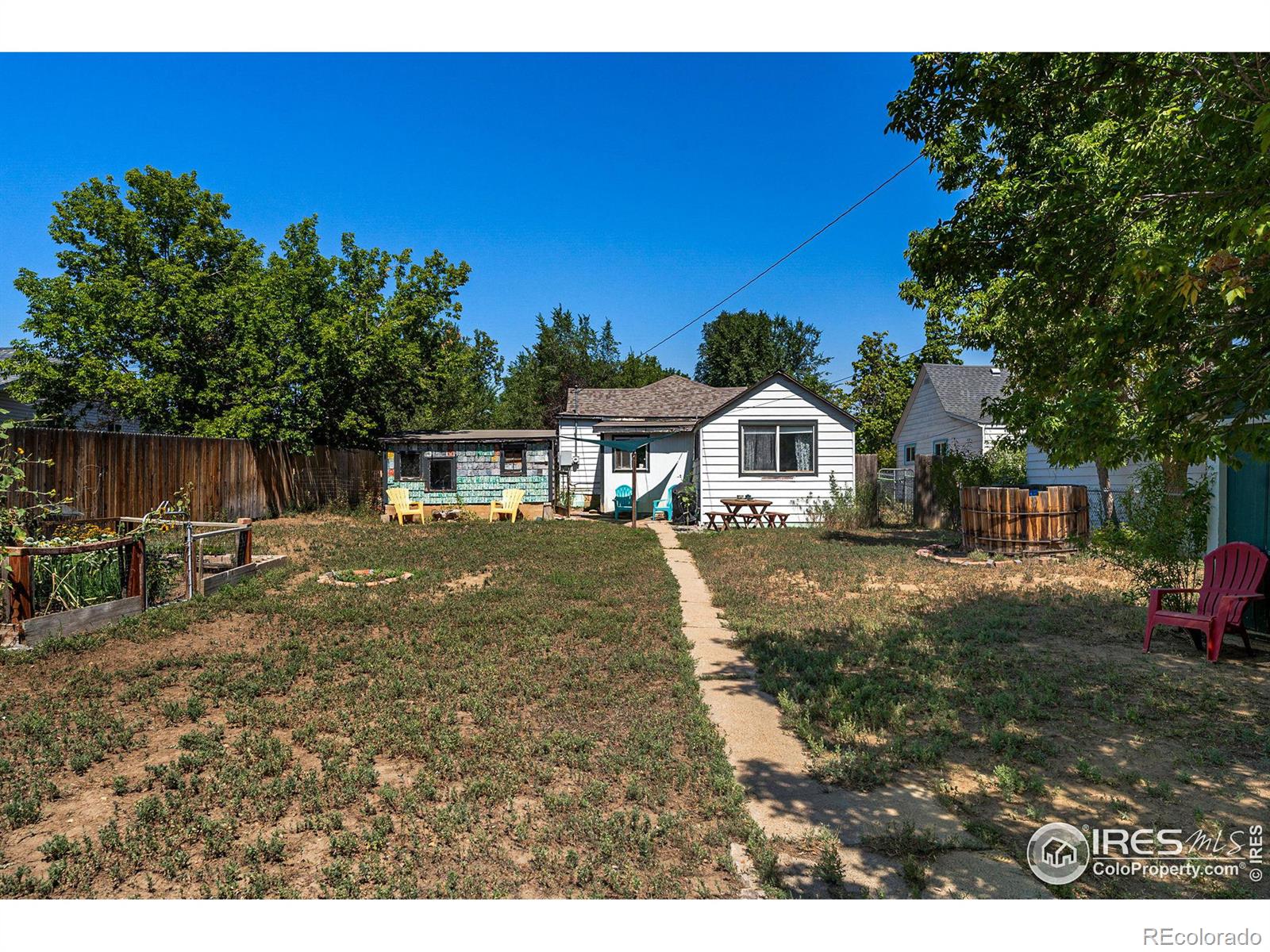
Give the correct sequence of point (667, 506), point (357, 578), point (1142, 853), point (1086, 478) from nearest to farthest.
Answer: point (1142, 853) → point (357, 578) → point (1086, 478) → point (667, 506)

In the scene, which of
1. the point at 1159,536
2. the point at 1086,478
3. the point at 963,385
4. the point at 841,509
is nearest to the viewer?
the point at 1159,536

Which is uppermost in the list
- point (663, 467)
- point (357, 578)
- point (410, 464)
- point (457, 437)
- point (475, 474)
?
point (457, 437)

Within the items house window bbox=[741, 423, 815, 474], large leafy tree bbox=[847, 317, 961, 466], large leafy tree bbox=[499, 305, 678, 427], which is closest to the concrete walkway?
house window bbox=[741, 423, 815, 474]

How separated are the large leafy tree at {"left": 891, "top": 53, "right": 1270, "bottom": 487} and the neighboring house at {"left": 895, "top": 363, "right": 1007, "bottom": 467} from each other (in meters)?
17.0

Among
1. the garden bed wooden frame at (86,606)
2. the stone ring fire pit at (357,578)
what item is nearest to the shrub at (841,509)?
the stone ring fire pit at (357,578)

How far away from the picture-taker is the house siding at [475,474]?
22.5m

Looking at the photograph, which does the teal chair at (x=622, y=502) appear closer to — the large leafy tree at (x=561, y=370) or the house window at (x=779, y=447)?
the house window at (x=779, y=447)

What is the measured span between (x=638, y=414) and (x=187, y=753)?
2024 cm

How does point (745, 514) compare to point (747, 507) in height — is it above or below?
below

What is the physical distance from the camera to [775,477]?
17.7 metres

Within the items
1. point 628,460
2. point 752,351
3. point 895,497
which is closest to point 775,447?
point 628,460

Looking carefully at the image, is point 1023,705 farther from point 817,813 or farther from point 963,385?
point 963,385

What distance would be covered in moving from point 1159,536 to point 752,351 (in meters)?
45.5

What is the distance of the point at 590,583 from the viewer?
9.62m
